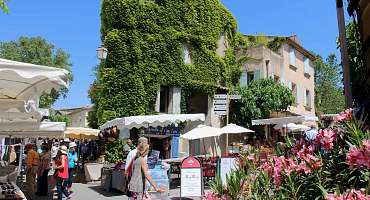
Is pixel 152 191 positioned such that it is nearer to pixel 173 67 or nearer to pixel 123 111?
pixel 123 111

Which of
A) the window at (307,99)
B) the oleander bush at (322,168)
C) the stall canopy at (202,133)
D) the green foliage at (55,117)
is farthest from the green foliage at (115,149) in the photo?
the green foliage at (55,117)

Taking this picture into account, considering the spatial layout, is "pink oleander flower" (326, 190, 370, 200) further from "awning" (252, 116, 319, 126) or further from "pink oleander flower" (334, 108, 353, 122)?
"awning" (252, 116, 319, 126)

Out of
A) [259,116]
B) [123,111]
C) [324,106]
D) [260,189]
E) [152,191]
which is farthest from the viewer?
[324,106]

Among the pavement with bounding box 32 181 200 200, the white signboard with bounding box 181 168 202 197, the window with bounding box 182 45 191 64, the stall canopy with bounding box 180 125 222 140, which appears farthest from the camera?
the window with bounding box 182 45 191 64

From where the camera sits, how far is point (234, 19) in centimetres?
3092

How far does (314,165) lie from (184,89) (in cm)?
2259

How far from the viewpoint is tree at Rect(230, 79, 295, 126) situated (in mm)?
27656

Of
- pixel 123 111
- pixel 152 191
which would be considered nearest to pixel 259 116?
pixel 123 111

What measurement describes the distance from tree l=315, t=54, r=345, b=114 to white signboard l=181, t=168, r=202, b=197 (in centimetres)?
4886

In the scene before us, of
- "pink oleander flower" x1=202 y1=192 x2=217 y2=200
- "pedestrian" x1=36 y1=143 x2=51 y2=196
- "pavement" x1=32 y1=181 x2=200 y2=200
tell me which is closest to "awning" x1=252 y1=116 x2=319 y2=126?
"pavement" x1=32 y1=181 x2=200 y2=200

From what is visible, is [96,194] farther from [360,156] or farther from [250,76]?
[250,76]

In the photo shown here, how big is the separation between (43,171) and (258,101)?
16.6m

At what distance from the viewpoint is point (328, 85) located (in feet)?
194

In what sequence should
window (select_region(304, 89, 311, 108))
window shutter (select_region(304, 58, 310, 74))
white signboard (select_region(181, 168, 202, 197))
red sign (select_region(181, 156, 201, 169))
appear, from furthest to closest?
window (select_region(304, 89, 311, 108)) < window shutter (select_region(304, 58, 310, 74)) < red sign (select_region(181, 156, 201, 169)) < white signboard (select_region(181, 168, 202, 197))
